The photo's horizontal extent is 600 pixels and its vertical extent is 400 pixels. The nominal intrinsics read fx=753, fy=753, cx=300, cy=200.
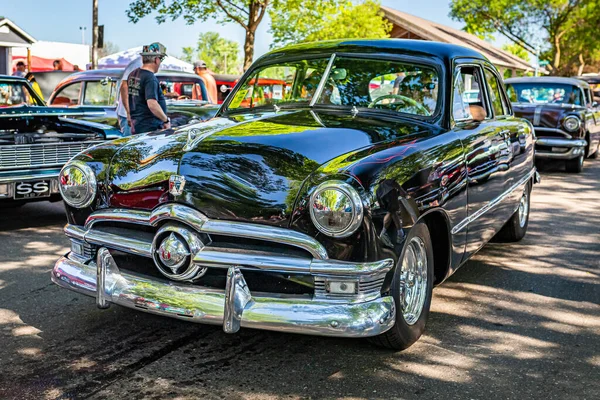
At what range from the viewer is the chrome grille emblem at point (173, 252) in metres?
3.46

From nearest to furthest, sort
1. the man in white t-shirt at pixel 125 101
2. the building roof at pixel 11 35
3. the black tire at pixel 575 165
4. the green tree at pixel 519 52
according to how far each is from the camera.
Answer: the man in white t-shirt at pixel 125 101 → the black tire at pixel 575 165 → the building roof at pixel 11 35 → the green tree at pixel 519 52

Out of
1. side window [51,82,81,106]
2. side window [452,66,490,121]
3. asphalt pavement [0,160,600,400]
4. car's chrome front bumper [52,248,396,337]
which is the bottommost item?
asphalt pavement [0,160,600,400]

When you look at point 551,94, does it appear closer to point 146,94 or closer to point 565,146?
point 565,146

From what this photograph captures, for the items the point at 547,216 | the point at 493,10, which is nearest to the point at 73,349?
the point at 547,216

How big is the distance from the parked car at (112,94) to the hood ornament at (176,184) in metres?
6.09

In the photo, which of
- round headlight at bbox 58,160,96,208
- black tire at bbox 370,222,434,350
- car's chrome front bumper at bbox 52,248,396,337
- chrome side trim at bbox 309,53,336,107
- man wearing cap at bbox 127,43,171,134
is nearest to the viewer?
car's chrome front bumper at bbox 52,248,396,337

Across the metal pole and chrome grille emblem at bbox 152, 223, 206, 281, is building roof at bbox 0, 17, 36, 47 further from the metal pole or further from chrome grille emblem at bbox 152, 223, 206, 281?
chrome grille emblem at bbox 152, 223, 206, 281

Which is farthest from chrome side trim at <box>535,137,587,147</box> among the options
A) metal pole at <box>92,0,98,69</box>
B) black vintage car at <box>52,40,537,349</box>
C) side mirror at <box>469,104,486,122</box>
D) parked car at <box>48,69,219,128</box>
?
metal pole at <box>92,0,98,69</box>

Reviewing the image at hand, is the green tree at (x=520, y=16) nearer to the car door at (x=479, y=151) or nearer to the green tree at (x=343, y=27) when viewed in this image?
the green tree at (x=343, y=27)

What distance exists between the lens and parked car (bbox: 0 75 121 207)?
6.72m

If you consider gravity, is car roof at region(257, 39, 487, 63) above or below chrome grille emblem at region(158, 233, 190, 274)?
above

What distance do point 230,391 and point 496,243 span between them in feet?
12.9

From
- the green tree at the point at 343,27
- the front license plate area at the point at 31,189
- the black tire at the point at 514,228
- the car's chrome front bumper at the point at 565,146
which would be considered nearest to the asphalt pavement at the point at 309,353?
the black tire at the point at 514,228

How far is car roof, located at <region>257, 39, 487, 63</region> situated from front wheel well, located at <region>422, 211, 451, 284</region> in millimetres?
1212
